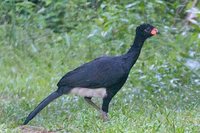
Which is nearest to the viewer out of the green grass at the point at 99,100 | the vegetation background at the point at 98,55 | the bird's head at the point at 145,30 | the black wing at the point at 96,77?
the green grass at the point at 99,100

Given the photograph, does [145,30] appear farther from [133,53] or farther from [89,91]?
[89,91]

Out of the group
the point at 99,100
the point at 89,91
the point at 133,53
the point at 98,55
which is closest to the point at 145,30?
the point at 133,53

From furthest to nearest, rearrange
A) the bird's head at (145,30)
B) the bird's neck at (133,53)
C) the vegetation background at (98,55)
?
the bird's head at (145,30)
the bird's neck at (133,53)
the vegetation background at (98,55)

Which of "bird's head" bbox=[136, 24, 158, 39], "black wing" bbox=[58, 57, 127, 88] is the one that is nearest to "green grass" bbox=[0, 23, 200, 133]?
"black wing" bbox=[58, 57, 127, 88]

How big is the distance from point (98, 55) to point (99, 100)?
2754 millimetres

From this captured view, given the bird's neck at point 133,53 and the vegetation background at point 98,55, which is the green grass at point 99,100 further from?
the bird's neck at point 133,53

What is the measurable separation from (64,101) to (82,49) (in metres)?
3.20

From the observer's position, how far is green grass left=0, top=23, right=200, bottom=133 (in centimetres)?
642

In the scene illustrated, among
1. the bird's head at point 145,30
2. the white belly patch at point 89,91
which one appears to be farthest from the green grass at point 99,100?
the bird's head at point 145,30

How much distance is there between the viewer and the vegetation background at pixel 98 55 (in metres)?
6.64

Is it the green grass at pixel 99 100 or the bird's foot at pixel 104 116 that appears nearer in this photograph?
the green grass at pixel 99 100

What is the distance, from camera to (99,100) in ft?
26.8

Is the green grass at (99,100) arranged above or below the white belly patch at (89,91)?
below

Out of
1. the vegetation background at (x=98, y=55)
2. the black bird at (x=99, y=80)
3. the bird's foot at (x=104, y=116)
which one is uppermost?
the black bird at (x=99, y=80)
